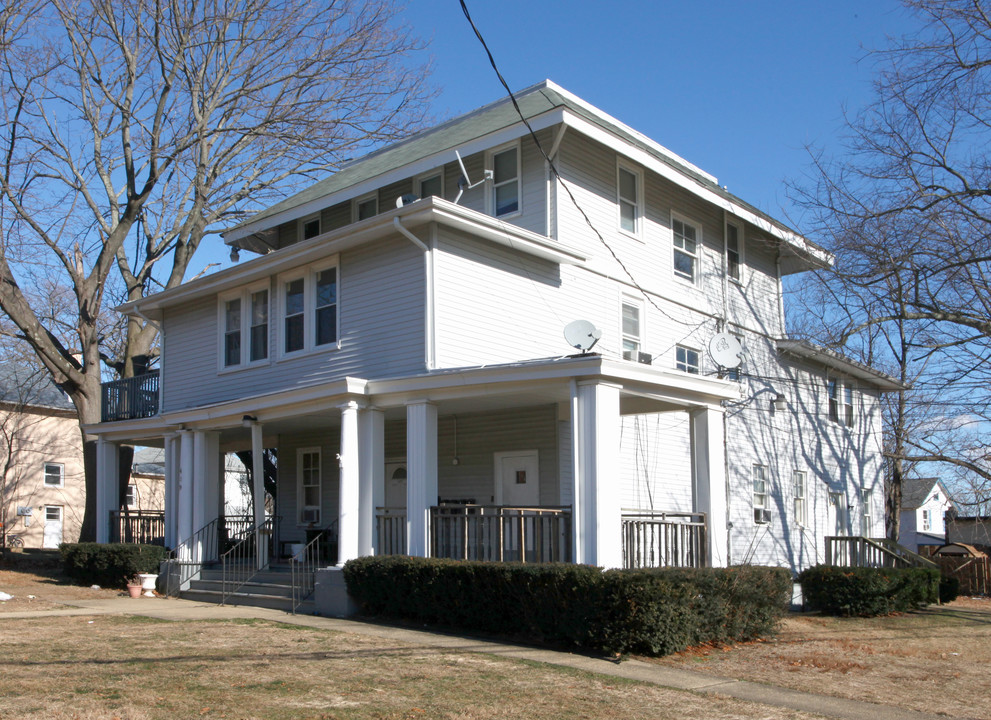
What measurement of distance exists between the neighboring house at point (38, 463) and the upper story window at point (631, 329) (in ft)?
85.0

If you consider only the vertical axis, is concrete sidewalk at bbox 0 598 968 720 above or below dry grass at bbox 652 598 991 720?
above

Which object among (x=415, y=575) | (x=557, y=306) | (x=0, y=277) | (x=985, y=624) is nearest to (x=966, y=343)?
(x=985, y=624)

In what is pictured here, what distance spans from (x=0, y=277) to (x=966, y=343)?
21.3 m

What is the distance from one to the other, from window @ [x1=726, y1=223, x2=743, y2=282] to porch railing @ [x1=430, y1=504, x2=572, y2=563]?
1059 cm

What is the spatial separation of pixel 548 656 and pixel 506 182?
984 centimetres

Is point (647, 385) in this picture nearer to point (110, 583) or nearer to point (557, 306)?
point (557, 306)

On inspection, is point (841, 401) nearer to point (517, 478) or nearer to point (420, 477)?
point (517, 478)

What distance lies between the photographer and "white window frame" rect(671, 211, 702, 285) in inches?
802

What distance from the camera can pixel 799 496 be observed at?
2364 cm

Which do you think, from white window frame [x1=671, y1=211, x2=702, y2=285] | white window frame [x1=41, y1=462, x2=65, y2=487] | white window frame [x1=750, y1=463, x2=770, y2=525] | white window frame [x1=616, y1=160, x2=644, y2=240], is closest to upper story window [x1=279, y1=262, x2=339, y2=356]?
white window frame [x1=616, y1=160, x2=644, y2=240]

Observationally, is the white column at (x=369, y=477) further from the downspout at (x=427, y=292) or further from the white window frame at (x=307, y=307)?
the white window frame at (x=307, y=307)

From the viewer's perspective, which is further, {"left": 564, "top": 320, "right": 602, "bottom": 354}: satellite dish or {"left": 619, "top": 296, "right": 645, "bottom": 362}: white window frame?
{"left": 619, "top": 296, "right": 645, "bottom": 362}: white window frame

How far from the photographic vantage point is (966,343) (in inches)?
744

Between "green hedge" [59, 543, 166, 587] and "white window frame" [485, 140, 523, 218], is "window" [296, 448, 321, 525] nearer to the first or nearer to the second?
"green hedge" [59, 543, 166, 587]
